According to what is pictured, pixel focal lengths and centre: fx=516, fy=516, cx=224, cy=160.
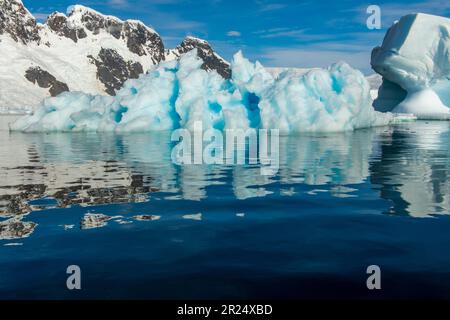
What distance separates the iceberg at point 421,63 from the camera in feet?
187

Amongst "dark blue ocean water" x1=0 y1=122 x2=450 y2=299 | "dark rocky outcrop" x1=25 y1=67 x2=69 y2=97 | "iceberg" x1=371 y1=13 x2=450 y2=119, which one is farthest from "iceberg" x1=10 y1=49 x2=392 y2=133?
"dark rocky outcrop" x1=25 y1=67 x2=69 y2=97

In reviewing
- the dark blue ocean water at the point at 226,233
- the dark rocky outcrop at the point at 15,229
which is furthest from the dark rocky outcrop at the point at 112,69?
the dark rocky outcrop at the point at 15,229

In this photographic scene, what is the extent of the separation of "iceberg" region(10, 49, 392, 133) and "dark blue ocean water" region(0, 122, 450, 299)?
15815 millimetres

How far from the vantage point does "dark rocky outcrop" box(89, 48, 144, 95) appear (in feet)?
577

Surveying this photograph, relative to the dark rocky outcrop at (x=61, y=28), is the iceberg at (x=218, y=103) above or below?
below

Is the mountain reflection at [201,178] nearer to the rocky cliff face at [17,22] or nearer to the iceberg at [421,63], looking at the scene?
the iceberg at [421,63]

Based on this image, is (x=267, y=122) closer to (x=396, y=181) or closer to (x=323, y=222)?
(x=396, y=181)

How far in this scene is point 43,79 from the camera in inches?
5566

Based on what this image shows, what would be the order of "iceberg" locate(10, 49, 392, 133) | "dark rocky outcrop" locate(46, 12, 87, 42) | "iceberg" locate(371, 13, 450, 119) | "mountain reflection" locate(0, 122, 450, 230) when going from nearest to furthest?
"mountain reflection" locate(0, 122, 450, 230)
"iceberg" locate(10, 49, 392, 133)
"iceberg" locate(371, 13, 450, 119)
"dark rocky outcrop" locate(46, 12, 87, 42)

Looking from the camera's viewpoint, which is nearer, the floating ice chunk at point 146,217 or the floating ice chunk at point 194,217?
the floating ice chunk at point 146,217

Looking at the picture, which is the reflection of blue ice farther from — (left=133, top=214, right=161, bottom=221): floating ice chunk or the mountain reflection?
(left=133, top=214, right=161, bottom=221): floating ice chunk

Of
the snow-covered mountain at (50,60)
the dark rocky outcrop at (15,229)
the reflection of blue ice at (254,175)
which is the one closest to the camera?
the dark rocky outcrop at (15,229)

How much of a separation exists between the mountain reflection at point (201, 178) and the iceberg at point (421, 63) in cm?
4197
